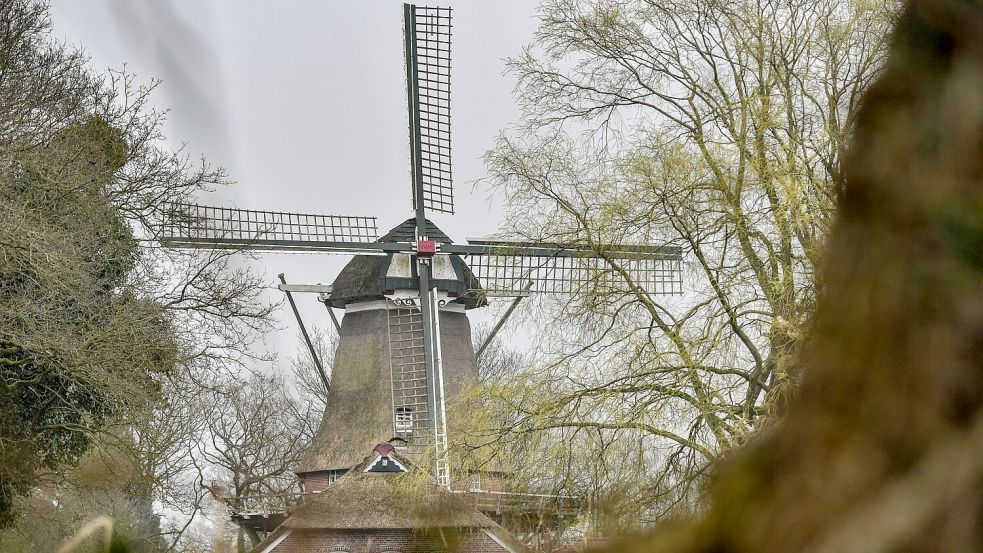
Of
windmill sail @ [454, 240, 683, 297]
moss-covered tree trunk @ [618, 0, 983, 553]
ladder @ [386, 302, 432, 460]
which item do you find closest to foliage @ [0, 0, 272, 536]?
windmill sail @ [454, 240, 683, 297]

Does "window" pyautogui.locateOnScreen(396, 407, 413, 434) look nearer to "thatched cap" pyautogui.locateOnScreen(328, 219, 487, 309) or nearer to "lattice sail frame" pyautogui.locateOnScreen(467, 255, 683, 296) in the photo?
"thatched cap" pyautogui.locateOnScreen(328, 219, 487, 309)

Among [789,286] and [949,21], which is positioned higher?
[789,286]

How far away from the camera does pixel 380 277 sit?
32.1 m

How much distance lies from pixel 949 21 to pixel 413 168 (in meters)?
32.9

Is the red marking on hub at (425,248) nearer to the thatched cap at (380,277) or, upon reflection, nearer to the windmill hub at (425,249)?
the windmill hub at (425,249)

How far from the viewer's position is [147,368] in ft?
58.4

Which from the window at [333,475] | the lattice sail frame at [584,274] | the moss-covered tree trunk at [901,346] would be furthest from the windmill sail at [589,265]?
the window at [333,475]

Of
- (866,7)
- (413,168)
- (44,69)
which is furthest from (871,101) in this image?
(413,168)

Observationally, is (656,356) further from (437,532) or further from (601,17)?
(437,532)

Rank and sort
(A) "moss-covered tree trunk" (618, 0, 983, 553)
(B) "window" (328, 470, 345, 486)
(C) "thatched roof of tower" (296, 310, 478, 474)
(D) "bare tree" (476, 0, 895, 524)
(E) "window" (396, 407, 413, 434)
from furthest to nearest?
(B) "window" (328, 470, 345, 486) < (C) "thatched roof of tower" (296, 310, 478, 474) < (E) "window" (396, 407, 413, 434) < (D) "bare tree" (476, 0, 895, 524) < (A) "moss-covered tree trunk" (618, 0, 983, 553)

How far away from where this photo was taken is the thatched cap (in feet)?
106

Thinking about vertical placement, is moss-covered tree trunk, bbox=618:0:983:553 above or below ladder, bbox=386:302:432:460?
below

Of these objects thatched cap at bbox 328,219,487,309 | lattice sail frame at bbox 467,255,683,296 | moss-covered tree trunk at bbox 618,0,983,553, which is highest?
thatched cap at bbox 328,219,487,309

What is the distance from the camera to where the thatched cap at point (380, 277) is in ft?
106
